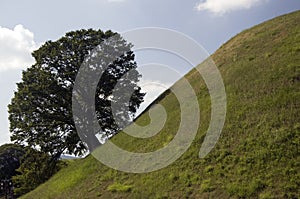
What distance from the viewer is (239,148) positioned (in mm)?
17344

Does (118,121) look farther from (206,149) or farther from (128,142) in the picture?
(206,149)

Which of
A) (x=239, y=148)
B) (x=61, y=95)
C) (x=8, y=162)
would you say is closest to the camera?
(x=239, y=148)

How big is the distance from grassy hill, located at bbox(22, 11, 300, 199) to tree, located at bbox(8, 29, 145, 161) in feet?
39.4

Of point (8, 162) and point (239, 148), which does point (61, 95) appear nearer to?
point (239, 148)

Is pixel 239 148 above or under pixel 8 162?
under

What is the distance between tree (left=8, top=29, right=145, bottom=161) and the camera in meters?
37.2

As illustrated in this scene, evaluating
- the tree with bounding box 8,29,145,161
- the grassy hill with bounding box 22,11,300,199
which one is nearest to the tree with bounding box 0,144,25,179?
the tree with bounding box 8,29,145,161

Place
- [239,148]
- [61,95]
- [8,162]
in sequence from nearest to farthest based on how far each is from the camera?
1. [239,148]
2. [61,95]
3. [8,162]

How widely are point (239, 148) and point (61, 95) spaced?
2526cm

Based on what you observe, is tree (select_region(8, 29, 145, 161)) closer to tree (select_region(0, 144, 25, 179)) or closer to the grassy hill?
the grassy hill

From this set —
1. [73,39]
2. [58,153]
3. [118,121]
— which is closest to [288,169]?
[118,121]

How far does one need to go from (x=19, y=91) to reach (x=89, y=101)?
7799mm

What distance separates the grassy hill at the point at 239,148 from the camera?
15.0 meters

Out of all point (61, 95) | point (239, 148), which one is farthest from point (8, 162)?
point (239, 148)
